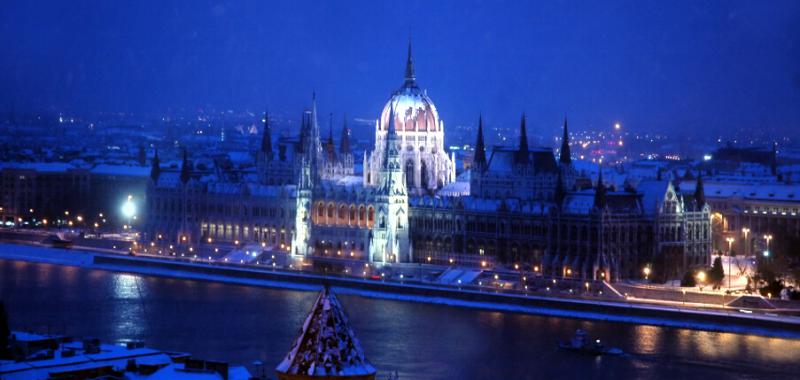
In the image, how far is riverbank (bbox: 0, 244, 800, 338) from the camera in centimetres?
4684

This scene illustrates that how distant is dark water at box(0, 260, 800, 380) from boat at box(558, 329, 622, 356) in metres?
0.37

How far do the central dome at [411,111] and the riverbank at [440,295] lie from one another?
979cm

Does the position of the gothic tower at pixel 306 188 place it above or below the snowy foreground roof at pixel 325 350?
above

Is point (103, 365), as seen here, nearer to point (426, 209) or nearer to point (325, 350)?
point (325, 350)

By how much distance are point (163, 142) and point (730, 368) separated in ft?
304

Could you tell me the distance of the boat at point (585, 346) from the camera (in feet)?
137

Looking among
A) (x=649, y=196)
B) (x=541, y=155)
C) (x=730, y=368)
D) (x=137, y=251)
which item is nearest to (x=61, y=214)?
(x=137, y=251)

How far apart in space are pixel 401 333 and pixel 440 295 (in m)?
9.04

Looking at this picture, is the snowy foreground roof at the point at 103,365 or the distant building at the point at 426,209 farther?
the distant building at the point at 426,209

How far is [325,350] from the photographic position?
15766 mm

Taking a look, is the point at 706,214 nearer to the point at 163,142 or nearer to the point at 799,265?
the point at 799,265

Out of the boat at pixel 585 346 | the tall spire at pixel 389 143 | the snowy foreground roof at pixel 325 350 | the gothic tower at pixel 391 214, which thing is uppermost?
the tall spire at pixel 389 143

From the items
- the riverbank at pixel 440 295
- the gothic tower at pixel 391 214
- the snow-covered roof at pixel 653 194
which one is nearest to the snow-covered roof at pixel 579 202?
the snow-covered roof at pixel 653 194

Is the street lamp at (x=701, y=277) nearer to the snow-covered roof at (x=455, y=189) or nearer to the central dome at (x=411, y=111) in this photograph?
the snow-covered roof at (x=455, y=189)
